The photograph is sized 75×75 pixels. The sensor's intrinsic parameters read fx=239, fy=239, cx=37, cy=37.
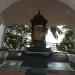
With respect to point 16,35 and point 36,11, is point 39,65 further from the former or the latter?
point 16,35

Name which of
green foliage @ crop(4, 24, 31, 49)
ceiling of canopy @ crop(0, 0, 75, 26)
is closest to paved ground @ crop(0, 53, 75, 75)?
ceiling of canopy @ crop(0, 0, 75, 26)

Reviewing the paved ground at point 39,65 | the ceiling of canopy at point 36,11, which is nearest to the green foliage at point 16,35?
the ceiling of canopy at point 36,11

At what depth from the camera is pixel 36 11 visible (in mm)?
5754

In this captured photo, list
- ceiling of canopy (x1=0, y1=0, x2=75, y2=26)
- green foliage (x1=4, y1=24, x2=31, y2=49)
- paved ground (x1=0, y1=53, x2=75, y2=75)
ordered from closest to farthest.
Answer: paved ground (x1=0, y1=53, x2=75, y2=75) → ceiling of canopy (x1=0, y1=0, x2=75, y2=26) → green foliage (x1=4, y1=24, x2=31, y2=49)

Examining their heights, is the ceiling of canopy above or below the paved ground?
above

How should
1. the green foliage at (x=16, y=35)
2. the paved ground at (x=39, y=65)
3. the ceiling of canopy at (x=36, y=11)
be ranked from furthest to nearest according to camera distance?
the green foliage at (x=16, y=35)
the ceiling of canopy at (x=36, y=11)
the paved ground at (x=39, y=65)

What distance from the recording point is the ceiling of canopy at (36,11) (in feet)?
17.9

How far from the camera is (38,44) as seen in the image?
4.24 m

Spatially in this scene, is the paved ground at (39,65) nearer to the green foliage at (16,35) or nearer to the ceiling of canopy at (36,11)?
the ceiling of canopy at (36,11)

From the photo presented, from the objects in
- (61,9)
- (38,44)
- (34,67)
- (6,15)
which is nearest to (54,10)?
(61,9)

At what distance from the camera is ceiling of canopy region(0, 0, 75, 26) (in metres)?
5.46

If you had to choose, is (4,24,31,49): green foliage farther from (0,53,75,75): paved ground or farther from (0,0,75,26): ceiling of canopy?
(0,53,75,75): paved ground

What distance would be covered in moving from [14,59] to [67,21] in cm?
321

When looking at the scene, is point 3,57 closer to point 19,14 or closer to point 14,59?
point 14,59
